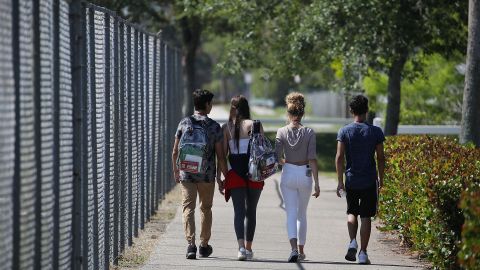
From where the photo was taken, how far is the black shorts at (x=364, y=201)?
1129cm

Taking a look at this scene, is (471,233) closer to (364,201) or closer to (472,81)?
(364,201)

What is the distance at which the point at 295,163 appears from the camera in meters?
11.3

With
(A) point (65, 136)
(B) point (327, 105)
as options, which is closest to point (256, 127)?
(A) point (65, 136)

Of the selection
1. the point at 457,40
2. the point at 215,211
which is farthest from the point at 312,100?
the point at 215,211

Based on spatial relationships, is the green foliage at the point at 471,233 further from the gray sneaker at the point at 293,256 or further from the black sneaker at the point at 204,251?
the black sneaker at the point at 204,251

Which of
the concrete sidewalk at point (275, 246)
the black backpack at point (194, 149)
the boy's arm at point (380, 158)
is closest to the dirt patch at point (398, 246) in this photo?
the concrete sidewalk at point (275, 246)

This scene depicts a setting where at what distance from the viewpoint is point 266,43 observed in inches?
1155

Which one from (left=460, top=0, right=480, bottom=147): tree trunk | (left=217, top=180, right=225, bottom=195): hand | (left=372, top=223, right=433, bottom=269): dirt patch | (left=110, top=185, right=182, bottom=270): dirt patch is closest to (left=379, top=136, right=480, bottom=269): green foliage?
(left=372, top=223, right=433, bottom=269): dirt patch

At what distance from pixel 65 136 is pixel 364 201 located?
13.6 ft

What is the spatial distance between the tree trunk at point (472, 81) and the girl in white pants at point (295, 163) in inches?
187

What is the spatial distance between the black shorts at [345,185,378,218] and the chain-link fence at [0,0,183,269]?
7.26ft

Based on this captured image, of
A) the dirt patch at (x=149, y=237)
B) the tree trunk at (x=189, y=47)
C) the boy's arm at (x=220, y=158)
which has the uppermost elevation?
the tree trunk at (x=189, y=47)

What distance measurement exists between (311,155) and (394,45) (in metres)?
10.5

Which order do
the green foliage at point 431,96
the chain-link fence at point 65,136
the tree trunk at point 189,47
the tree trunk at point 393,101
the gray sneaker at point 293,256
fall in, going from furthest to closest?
the tree trunk at point 189,47, the green foliage at point 431,96, the tree trunk at point 393,101, the gray sneaker at point 293,256, the chain-link fence at point 65,136
